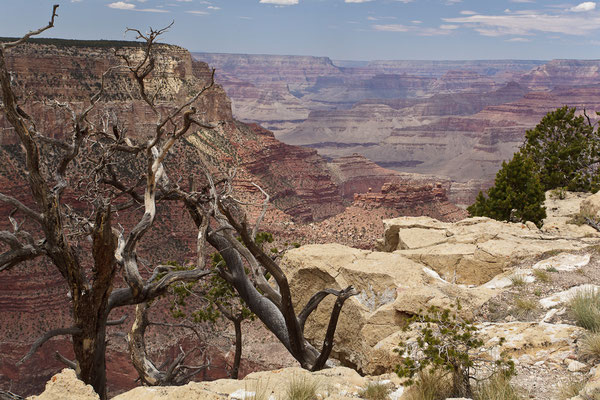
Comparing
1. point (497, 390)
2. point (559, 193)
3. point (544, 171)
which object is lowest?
point (559, 193)

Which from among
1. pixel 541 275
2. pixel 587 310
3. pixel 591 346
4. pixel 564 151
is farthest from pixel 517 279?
pixel 564 151

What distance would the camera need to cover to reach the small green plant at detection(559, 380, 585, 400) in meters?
5.75

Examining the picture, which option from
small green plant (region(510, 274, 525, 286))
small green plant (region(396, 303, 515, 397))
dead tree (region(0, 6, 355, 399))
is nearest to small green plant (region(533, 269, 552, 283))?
small green plant (region(510, 274, 525, 286))

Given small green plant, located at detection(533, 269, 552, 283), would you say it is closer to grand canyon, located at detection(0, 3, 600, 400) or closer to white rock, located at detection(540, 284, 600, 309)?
grand canyon, located at detection(0, 3, 600, 400)

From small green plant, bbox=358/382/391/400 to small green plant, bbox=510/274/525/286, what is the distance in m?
5.82

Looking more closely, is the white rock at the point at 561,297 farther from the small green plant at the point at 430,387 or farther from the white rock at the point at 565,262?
the small green plant at the point at 430,387

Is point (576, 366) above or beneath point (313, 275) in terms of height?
above

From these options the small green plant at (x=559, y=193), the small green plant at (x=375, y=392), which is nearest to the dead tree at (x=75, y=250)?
the small green plant at (x=375, y=392)

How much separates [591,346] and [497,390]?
1.69 meters

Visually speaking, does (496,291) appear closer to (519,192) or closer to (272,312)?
(272,312)

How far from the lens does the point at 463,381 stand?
21.3 feet

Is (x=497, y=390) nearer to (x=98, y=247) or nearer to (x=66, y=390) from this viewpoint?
(x=66, y=390)

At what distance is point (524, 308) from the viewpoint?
9625mm

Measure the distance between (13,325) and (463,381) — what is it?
4214 centimetres
